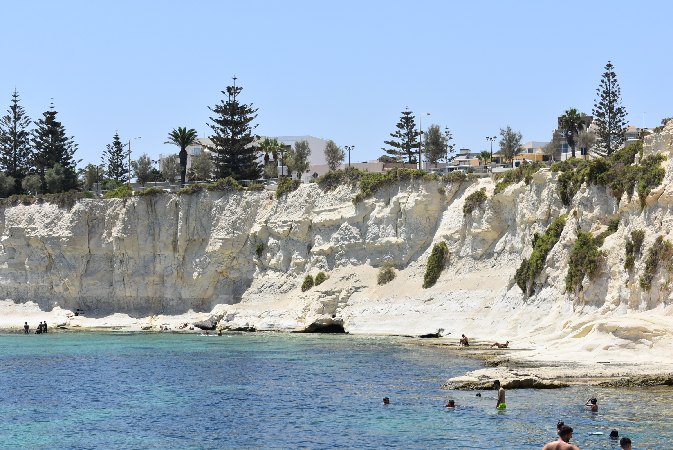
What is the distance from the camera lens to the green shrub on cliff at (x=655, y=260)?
45906mm

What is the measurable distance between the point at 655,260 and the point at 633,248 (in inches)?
79.2

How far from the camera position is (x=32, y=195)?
81.9 m

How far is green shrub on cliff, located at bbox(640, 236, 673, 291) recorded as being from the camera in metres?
45.9

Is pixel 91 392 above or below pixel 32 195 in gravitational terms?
below

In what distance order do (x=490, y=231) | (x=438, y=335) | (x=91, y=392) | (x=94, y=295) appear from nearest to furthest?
(x=91, y=392)
(x=438, y=335)
(x=490, y=231)
(x=94, y=295)

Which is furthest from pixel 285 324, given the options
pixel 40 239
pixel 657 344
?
pixel 657 344

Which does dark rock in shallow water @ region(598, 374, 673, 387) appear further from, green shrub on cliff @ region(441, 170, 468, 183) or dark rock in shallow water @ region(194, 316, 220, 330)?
dark rock in shallow water @ region(194, 316, 220, 330)

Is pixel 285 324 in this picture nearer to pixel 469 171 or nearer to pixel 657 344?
pixel 469 171

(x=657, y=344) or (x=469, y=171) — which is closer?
(x=657, y=344)

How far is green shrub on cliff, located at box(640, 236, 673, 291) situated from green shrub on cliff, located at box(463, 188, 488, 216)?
18.2m

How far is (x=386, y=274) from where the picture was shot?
6556cm

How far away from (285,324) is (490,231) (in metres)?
13.8

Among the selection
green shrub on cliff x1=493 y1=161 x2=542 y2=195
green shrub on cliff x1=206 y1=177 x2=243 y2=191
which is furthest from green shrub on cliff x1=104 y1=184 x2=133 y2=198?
green shrub on cliff x1=493 y1=161 x2=542 y2=195

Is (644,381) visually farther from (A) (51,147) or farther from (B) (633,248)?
(A) (51,147)
